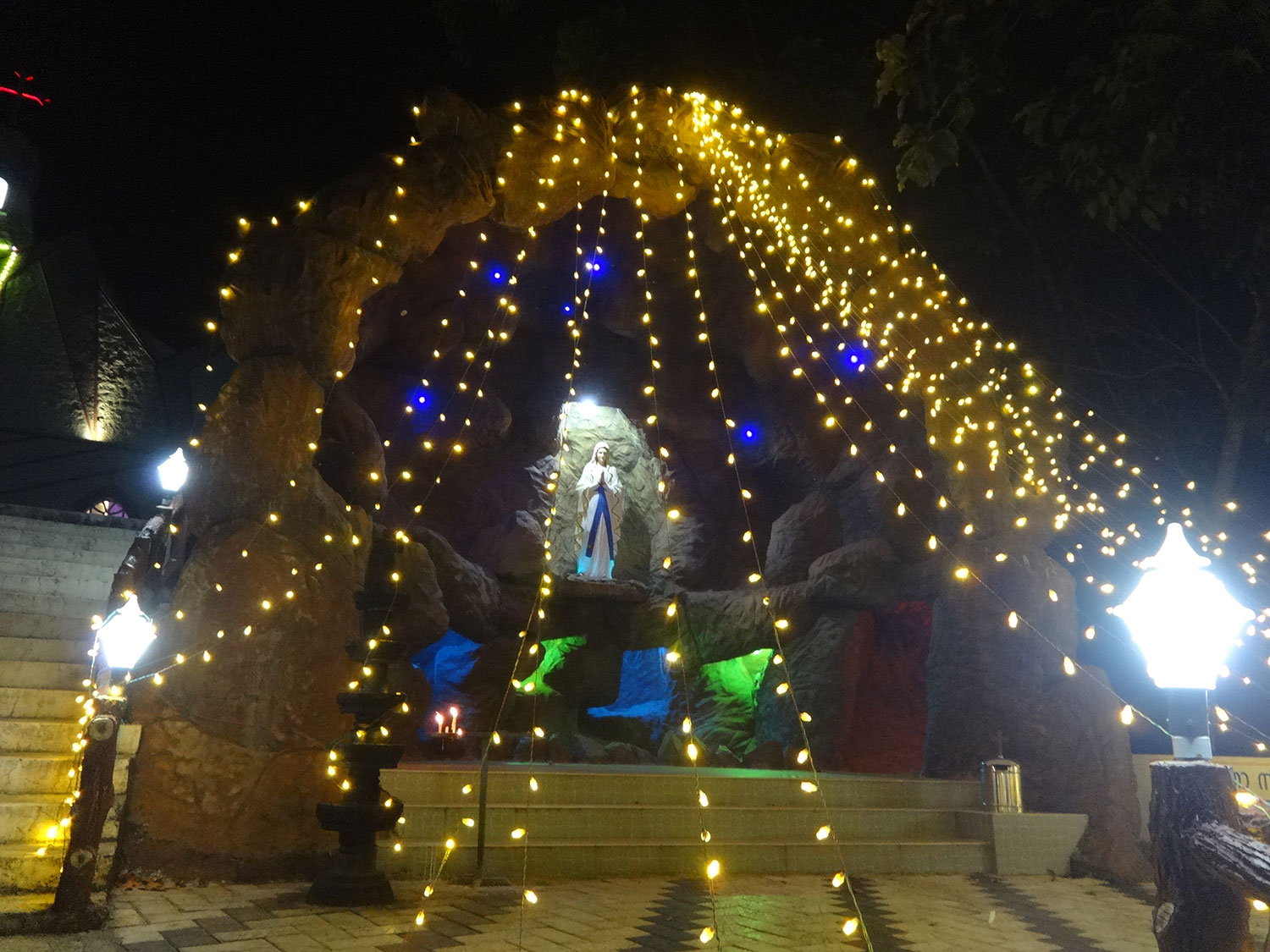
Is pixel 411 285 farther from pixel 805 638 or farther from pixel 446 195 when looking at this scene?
pixel 805 638

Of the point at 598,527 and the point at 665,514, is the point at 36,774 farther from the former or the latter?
the point at 665,514

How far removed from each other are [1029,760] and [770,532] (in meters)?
4.05

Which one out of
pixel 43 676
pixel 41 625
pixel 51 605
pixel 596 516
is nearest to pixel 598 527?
pixel 596 516

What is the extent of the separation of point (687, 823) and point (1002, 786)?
98.7 inches

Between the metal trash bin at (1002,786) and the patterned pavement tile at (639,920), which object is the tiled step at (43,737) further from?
the metal trash bin at (1002,786)

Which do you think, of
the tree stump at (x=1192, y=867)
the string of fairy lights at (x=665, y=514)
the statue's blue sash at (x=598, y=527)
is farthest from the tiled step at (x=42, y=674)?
the statue's blue sash at (x=598, y=527)

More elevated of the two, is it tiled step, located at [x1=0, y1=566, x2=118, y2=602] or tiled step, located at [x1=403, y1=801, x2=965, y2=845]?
tiled step, located at [x1=0, y1=566, x2=118, y2=602]

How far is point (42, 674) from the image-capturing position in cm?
455

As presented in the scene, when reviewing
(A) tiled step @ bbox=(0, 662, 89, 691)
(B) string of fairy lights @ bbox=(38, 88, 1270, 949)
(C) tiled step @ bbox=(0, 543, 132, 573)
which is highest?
(B) string of fairy lights @ bbox=(38, 88, 1270, 949)

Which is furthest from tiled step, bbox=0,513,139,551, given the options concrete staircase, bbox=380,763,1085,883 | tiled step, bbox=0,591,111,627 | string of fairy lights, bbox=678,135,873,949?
string of fairy lights, bbox=678,135,873,949

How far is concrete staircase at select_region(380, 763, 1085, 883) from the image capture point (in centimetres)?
470

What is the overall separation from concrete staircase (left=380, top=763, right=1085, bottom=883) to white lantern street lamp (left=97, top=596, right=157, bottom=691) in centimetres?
174

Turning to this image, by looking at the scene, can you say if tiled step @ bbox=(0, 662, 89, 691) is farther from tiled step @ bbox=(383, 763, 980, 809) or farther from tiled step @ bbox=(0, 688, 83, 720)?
tiled step @ bbox=(383, 763, 980, 809)

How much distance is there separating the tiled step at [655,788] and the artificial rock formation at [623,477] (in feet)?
1.94
